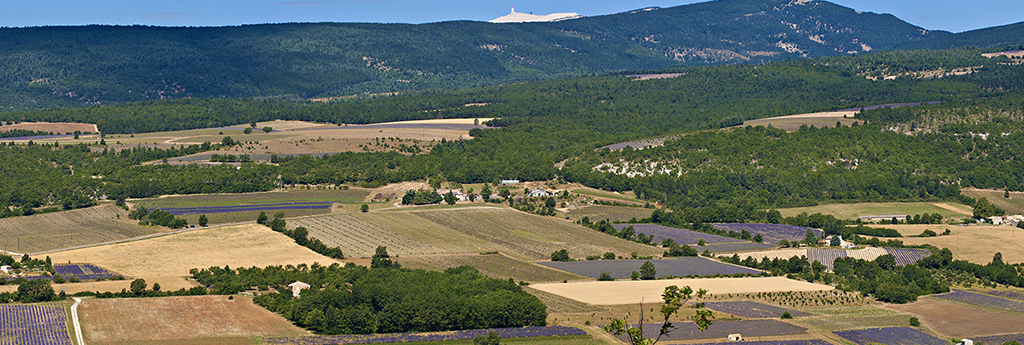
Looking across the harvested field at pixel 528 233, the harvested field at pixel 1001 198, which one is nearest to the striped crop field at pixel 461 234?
the harvested field at pixel 528 233

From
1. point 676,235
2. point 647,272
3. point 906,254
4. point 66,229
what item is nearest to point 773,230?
point 676,235

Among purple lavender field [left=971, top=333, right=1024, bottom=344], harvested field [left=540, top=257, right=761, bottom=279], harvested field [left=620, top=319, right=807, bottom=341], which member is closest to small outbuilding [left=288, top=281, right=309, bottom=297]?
harvested field [left=540, top=257, right=761, bottom=279]

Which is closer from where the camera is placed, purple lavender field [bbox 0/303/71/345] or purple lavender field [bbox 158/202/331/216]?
purple lavender field [bbox 0/303/71/345]

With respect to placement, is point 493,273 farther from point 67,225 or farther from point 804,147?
point 804,147

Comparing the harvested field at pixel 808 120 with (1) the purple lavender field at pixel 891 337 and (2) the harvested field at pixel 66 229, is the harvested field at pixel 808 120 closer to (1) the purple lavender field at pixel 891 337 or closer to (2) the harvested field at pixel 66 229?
(2) the harvested field at pixel 66 229

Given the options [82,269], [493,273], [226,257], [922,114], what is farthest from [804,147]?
[82,269]

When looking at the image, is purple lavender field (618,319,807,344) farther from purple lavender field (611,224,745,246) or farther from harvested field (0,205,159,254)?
harvested field (0,205,159,254)
